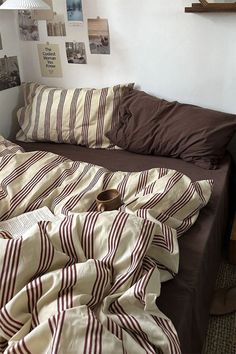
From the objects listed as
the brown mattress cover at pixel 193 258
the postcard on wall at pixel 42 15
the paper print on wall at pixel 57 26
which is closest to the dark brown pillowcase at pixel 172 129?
the brown mattress cover at pixel 193 258

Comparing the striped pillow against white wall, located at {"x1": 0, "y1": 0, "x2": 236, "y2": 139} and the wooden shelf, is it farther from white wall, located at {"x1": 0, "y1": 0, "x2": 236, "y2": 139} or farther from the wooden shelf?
the wooden shelf

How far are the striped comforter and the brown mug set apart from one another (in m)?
0.04

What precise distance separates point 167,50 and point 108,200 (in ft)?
3.73

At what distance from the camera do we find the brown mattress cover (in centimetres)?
93

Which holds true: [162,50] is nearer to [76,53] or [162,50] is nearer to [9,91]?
[76,53]

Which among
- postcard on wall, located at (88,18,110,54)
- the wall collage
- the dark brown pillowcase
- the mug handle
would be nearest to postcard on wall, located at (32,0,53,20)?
the wall collage

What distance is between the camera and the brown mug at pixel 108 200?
43.8 inches

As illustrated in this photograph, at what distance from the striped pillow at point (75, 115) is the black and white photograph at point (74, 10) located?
415 millimetres

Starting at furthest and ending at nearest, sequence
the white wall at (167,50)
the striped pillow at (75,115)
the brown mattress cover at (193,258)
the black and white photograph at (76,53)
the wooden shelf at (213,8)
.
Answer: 1. the black and white photograph at (76,53)
2. the striped pillow at (75,115)
3. the white wall at (167,50)
4. the wooden shelf at (213,8)
5. the brown mattress cover at (193,258)

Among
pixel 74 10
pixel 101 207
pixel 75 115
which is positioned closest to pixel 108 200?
pixel 101 207

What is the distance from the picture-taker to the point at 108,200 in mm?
1131

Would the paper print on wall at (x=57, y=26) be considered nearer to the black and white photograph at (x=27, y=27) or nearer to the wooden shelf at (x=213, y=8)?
the black and white photograph at (x=27, y=27)

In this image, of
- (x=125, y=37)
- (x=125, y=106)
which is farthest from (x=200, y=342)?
(x=125, y=37)

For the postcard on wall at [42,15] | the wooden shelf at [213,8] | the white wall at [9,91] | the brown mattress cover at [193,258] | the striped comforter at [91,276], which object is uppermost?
the postcard on wall at [42,15]
